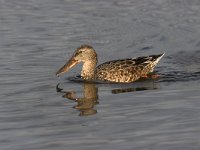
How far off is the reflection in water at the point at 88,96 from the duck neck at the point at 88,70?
27 centimetres

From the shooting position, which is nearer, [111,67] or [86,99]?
[86,99]

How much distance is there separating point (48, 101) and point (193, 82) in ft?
10.9

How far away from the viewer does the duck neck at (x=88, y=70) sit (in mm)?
18297

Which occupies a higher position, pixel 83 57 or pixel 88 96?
pixel 83 57

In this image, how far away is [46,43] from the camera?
21.5 m

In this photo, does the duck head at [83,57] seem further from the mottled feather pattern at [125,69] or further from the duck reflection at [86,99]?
the duck reflection at [86,99]

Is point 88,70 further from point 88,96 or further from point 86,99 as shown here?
point 86,99

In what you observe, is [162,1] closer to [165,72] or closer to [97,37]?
[97,37]

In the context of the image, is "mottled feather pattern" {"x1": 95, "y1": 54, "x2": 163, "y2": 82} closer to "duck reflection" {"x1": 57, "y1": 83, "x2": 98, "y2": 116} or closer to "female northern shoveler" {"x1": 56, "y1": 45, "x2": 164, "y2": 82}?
"female northern shoveler" {"x1": 56, "y1": 45, "x2": 164, "y2": 82}


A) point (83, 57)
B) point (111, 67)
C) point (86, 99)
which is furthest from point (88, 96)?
point (83, 57)

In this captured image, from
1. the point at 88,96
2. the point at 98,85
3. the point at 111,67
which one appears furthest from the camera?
the point at 111,67

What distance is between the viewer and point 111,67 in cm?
1816

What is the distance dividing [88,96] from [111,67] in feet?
5.61

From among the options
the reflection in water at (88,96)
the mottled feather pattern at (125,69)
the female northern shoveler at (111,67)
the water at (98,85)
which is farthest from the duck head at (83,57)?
the reflection in water at (88,96)
